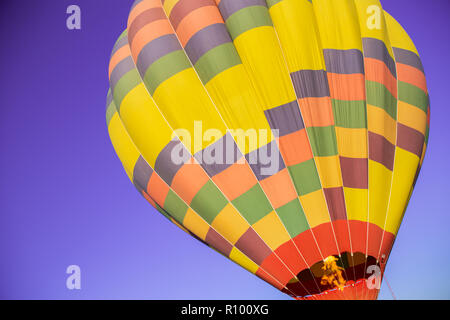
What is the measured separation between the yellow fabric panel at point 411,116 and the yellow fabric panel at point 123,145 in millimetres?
3293

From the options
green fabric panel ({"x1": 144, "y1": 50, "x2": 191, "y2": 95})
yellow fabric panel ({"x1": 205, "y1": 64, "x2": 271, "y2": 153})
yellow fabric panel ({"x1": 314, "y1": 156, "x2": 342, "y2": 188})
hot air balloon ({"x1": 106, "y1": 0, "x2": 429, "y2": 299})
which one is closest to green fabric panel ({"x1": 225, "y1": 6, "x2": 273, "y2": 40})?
hot air balloon ({"x1": 106, "y1": 0, "x2": 429, "y2": 299})

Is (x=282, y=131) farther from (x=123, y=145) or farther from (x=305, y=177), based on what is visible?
(x=123, y=145)

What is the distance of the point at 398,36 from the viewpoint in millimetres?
4480

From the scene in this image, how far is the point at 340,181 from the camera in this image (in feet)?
10.5

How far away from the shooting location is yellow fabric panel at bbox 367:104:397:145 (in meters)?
3.45

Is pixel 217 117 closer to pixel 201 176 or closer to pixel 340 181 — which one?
pixel 201 176

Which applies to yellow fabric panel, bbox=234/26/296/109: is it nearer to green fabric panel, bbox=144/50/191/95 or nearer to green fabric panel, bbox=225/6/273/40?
green fabric panel, bbox=225/6/273/40

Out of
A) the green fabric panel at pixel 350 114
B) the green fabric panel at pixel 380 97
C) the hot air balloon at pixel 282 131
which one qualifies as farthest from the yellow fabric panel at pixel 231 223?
the green fabric panel at pixel 380 97

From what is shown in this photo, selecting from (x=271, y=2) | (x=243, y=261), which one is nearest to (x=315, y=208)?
(x=243, y=261)

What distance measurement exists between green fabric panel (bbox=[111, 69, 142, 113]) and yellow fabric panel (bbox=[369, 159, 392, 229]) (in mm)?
2928

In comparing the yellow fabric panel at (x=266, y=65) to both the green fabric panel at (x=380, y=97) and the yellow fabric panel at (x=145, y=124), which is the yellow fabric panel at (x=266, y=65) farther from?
the yellow fabric panel at (x=145, y=124)

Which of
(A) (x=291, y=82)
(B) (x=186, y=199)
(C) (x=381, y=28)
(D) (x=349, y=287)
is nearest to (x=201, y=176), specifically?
(B) (x=186, y=199)

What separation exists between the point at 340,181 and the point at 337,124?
2.06ft

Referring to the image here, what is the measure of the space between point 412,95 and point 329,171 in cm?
176
